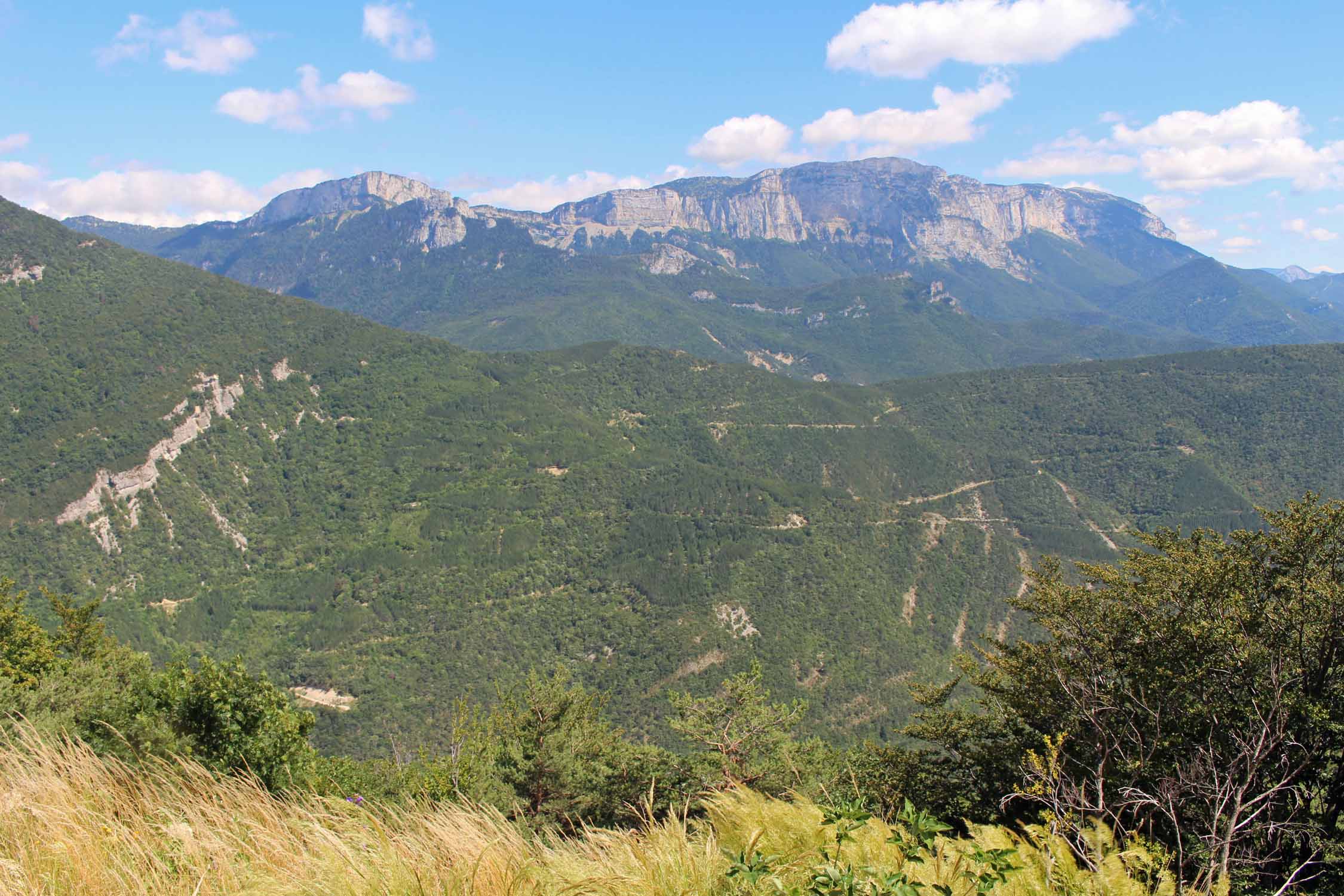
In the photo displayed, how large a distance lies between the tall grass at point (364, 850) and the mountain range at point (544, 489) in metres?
72.0

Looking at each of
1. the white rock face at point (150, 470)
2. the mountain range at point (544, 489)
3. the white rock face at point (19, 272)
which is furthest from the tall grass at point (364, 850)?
the white rock face at point (19, 272)

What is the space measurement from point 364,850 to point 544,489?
400 feet

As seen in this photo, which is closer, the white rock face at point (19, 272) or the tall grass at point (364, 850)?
the tall grass at point (364, 850)

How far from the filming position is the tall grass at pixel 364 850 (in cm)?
457

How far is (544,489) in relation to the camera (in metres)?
125

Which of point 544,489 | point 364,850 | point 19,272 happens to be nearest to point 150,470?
point 19,272

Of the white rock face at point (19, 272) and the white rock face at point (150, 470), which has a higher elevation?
the white rock face at point (19, 272)

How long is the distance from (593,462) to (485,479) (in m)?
19.8

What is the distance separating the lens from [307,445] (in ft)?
431

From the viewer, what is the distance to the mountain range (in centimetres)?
8781

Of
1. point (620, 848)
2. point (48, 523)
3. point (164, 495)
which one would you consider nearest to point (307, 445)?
point (164, 495)

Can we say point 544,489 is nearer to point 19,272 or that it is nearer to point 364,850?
point 19,272

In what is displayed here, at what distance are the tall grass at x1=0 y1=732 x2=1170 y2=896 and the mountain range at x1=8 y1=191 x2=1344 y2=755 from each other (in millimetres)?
71986

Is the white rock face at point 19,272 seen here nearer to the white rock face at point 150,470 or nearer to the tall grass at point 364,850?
the white rock face at point 150,470
